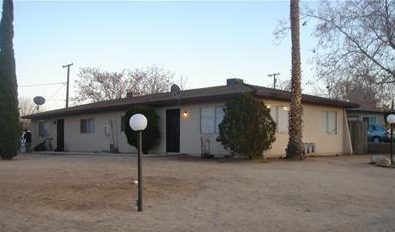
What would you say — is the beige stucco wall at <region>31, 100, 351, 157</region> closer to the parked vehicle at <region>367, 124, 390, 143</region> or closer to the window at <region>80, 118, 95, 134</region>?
the window at <region>80, 118, 95, 134</region>

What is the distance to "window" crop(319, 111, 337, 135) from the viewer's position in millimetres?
24328

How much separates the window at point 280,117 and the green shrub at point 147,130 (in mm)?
5490

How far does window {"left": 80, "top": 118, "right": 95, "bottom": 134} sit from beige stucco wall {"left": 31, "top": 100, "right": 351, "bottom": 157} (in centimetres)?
21

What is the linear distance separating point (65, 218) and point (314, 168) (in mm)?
9951

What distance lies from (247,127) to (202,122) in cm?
362

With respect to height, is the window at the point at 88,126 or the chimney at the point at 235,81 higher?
the chimney at the point at 235,81

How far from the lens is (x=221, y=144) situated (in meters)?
20.0

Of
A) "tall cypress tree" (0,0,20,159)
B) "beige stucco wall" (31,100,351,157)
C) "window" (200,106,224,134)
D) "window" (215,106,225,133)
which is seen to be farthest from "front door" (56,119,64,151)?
"window" (215,106,225,133)

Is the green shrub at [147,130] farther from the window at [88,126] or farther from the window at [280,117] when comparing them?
the window at [88,126]

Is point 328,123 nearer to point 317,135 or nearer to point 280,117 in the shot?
point 317,135

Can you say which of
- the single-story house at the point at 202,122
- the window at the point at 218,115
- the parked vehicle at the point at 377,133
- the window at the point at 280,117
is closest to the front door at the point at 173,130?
the single-story house at the point at 202,122

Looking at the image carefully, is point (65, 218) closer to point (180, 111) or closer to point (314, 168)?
point (314, 168)

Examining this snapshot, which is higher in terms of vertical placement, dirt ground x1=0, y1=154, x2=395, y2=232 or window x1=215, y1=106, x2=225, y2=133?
window x1=215, y1=106, x2=225, y2=133

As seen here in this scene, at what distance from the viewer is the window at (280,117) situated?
69.2 feet
